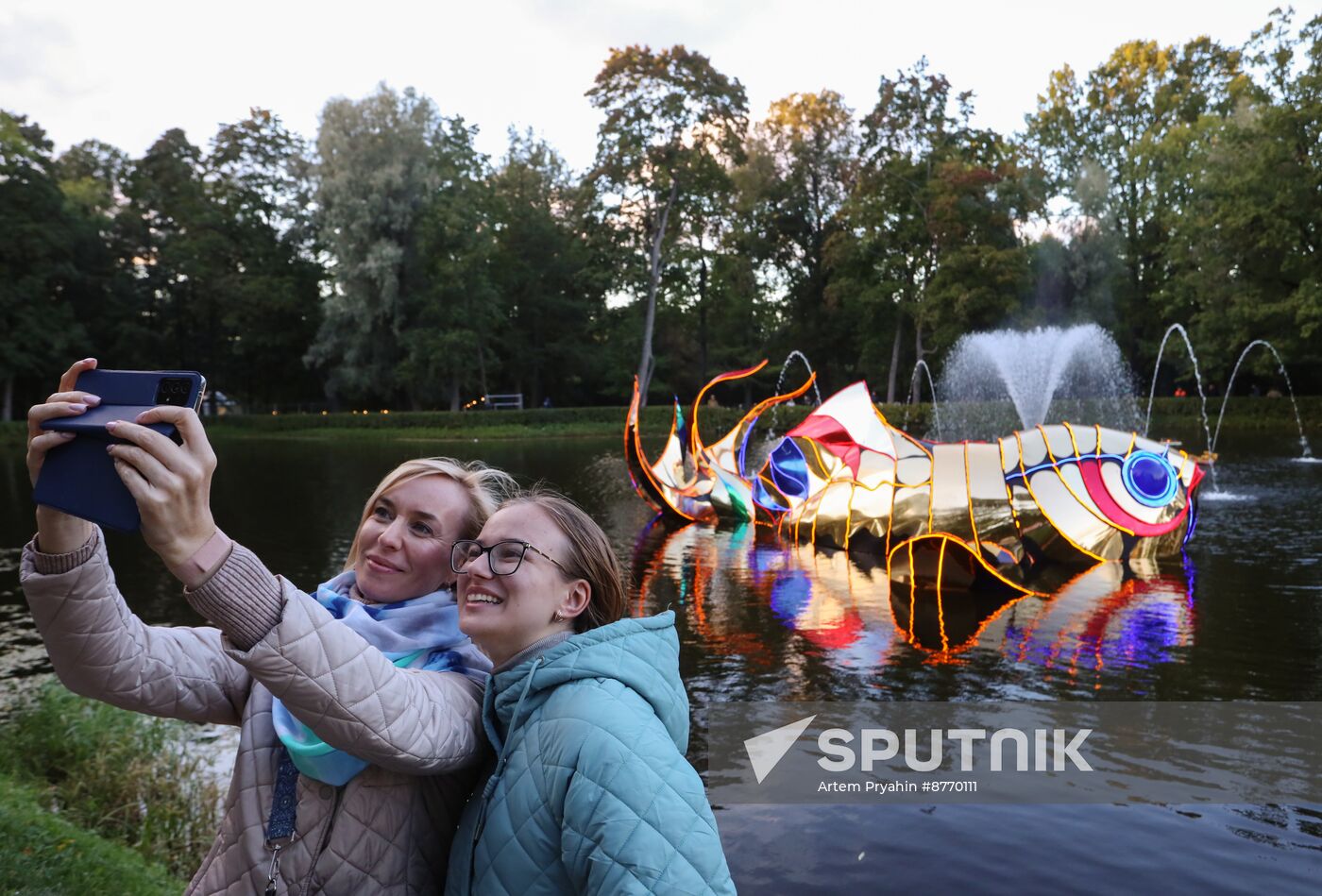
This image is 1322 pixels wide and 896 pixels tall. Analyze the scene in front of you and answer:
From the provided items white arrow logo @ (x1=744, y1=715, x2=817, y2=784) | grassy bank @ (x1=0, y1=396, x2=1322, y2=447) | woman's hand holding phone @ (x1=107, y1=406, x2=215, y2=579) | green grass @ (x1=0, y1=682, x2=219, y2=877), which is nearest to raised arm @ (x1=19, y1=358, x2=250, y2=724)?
woman's hand holding phone @ (x1=107, y1=406, x2=215, y2=579)

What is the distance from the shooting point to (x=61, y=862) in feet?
12.8

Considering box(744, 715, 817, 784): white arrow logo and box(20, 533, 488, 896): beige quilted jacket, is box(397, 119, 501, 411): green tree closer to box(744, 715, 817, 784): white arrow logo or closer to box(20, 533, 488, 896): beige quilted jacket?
box(744, 715, 817, 784): white arrow logo

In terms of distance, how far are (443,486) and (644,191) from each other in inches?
1643

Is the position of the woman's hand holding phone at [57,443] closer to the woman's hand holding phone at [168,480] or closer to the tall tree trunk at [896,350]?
the woman's hand holding phone at [168,480]

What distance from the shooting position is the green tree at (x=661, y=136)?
133 ft

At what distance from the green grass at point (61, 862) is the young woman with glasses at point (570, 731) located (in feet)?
8.44

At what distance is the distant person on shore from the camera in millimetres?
1453

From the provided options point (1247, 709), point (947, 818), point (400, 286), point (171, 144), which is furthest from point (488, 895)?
point (171, 144)

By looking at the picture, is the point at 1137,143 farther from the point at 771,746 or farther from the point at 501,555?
the point at 501,555

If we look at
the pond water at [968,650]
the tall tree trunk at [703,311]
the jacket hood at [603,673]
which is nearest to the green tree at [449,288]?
the tall tree trunk at [703,311]

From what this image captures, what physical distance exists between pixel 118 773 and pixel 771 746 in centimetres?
370

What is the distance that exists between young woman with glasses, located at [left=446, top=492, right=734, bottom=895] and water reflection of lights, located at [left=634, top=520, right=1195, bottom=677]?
21.3 feet

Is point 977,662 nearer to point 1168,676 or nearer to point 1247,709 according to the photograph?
point 1168,676

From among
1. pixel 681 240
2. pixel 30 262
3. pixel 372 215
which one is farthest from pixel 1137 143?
pixel 30 262
